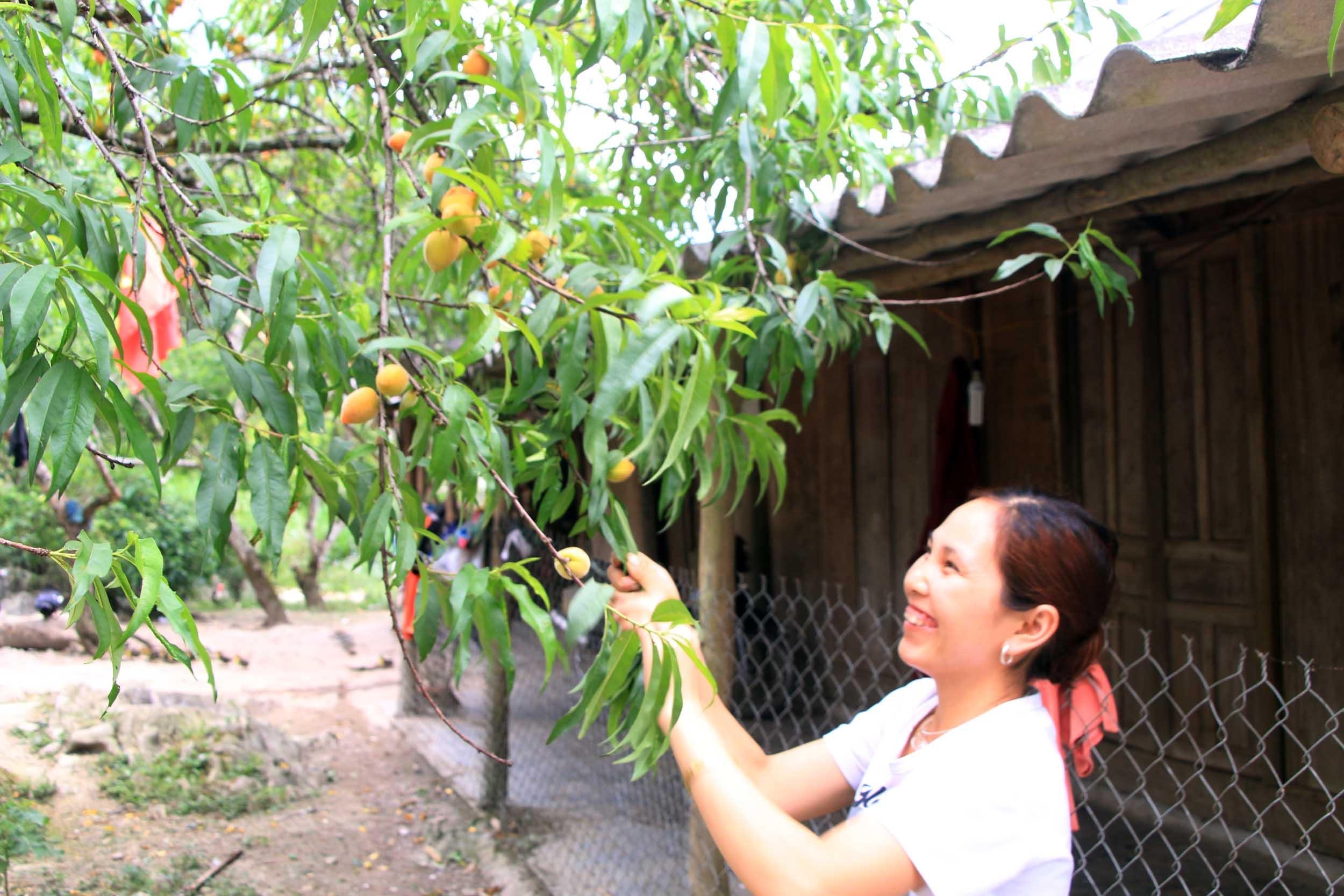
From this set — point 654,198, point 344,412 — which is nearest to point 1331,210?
point 654,198

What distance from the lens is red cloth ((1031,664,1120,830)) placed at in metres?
1.41

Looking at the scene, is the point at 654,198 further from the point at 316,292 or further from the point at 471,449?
the point at 471,449

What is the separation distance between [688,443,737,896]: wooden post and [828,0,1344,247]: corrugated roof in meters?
0.95

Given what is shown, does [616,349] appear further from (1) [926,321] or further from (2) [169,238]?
(1) [926,321]

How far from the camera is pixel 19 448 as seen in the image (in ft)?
20.8

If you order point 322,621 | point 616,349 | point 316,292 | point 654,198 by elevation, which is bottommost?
point 322,621

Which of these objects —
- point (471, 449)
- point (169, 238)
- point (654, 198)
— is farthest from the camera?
point (654, 198)

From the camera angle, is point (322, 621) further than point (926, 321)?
Yes

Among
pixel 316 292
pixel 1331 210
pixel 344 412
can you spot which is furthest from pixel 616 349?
pixel 1331 210

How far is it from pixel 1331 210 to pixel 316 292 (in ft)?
10.2

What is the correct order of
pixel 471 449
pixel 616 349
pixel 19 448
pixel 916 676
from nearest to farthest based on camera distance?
pixel 616 349 → pixel 471 449 → pixel 916 676 → pixel 19 448

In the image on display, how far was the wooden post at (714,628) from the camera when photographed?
2.89m

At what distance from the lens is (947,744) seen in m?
Result: 1.27

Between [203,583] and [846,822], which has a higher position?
[846,822]
